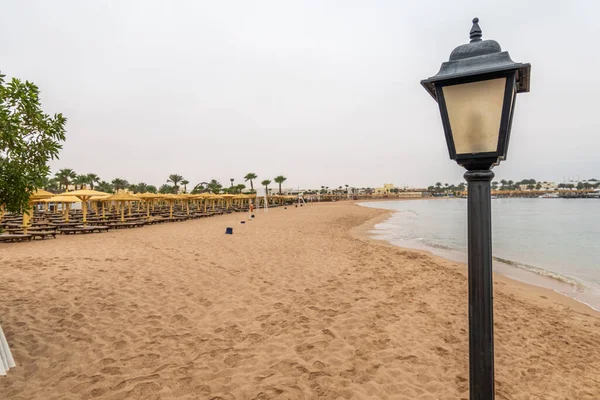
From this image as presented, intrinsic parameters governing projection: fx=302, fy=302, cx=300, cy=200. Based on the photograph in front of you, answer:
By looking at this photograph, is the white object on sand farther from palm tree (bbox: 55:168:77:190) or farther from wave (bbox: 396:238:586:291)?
palm tree (bbox: 55:168:77:190)

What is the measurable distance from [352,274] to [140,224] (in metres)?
15.7

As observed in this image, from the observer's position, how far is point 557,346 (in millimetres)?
4406

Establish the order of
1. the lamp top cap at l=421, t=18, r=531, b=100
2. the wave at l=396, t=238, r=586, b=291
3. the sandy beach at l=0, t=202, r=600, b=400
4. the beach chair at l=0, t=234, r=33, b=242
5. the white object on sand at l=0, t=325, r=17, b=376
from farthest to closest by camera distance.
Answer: the beach chair at l=0, t=234, r=33, b=242 < the wave at l=396, t=238, r=586, b=291 < the sandy beach at l=0, t=202, r=600, b=400 < the white object on sand at l=0, t=325, r=17, b=376 < the lamp top cap at l=421, t=18, r=531, b=100

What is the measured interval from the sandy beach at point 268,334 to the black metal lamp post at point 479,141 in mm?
1936

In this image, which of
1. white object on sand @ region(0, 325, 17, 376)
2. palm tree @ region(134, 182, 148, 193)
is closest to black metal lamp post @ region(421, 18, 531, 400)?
white object on sand @ region(0, 325, 17, 376)

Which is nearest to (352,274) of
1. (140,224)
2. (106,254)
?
(106,254)

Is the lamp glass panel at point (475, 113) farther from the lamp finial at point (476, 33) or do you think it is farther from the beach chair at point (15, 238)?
the beach chair at point (15, 238)

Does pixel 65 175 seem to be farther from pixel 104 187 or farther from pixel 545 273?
pixel 545 273

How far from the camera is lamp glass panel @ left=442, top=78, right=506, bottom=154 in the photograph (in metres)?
1.42

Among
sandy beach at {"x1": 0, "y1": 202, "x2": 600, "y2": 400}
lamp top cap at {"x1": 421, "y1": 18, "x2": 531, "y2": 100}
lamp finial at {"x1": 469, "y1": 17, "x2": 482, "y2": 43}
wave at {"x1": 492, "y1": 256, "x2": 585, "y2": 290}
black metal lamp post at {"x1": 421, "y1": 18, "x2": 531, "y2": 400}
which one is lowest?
wave at {"x1": 492, "y1": 256, "x2": 585, "y2": 290}

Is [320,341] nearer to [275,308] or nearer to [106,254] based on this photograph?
[275,308]

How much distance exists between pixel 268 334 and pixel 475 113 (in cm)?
377

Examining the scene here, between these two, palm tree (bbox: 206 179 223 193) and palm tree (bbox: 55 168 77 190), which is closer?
palm tree (bbox: 55 168 77 190)

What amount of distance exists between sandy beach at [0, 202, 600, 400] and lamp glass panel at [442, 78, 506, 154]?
265cm
